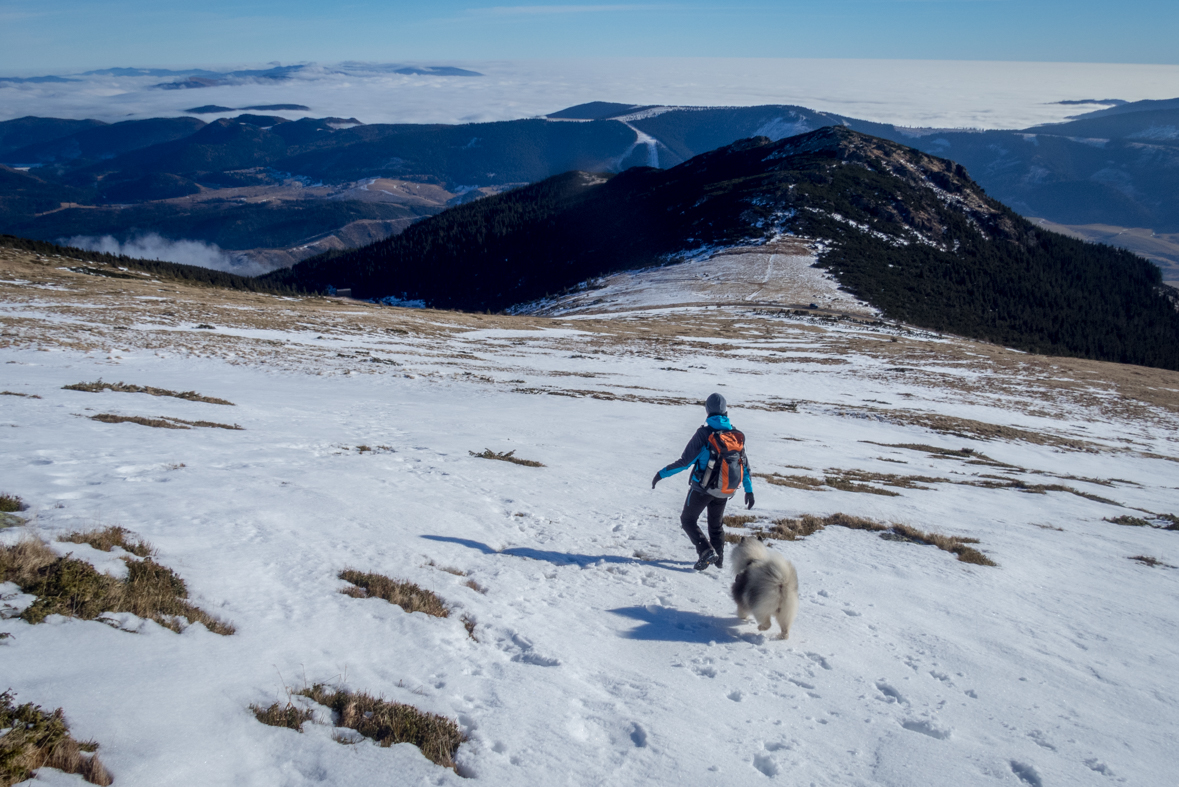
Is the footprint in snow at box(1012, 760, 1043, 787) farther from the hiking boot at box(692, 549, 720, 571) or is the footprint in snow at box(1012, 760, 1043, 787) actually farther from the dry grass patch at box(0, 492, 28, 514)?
the dry grass patch at box(0, 492, 28, 514)

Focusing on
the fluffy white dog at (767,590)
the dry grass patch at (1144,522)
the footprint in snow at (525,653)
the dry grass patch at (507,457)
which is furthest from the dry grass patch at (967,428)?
the footprint in snow at (525,653)

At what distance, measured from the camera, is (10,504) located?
753 centimetres

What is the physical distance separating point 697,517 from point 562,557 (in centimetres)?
223

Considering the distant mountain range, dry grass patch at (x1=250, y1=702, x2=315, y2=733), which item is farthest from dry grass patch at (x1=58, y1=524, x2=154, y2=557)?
the distant mountain range

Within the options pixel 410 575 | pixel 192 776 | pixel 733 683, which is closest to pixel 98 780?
pixel 192 776

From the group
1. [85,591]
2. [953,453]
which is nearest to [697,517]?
[85,591]

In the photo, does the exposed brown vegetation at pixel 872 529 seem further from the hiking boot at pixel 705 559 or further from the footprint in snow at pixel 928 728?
the footprint in snow at pixel 928 728

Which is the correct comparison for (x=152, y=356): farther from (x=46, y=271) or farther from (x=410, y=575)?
(x=46, y=271)

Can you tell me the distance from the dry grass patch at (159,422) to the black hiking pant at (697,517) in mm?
11216

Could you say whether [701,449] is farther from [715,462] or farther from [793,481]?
[793,481]

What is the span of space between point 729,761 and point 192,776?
4107mm

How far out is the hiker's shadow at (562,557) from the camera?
938 cm

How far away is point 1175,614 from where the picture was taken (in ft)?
31.8

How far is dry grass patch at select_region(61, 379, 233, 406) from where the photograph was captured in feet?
53.9
